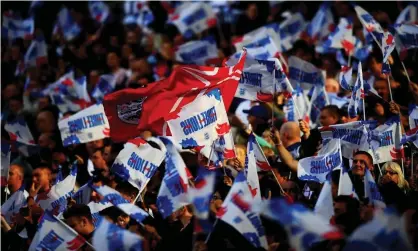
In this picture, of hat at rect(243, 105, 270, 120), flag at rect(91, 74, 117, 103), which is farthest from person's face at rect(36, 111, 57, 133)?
hat at rect(243, 105, 270, 120)

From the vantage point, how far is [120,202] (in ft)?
32.7

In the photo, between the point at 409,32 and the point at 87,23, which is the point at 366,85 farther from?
the point at 87,23

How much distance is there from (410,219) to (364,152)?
1.77m

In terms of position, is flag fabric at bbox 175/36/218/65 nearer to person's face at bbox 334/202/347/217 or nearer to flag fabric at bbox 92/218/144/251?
person's face at bbox 334/202/347/217

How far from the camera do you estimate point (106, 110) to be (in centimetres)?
1080

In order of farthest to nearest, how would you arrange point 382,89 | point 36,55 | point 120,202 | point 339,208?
1. point 36,55
2. point 382,89
3. point 120,202
4. point 339,208

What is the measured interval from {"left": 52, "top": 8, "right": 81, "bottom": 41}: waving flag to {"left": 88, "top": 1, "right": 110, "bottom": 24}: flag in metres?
0.36

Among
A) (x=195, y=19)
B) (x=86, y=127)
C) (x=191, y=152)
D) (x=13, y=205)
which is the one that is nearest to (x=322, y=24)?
(x=195, y=19)

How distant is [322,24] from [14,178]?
5.55 m

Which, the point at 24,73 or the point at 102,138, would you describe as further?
the point at 24,73

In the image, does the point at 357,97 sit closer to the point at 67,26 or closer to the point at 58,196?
the point at 58,196

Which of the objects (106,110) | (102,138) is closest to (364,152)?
(106,110)

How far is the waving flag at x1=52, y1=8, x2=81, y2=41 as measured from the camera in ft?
62.8

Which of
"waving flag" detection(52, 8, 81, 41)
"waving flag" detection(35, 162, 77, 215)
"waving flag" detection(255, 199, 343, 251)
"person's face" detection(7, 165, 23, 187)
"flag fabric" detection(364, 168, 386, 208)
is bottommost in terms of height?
"waving flag" detection(52, 8, 81, 41)
